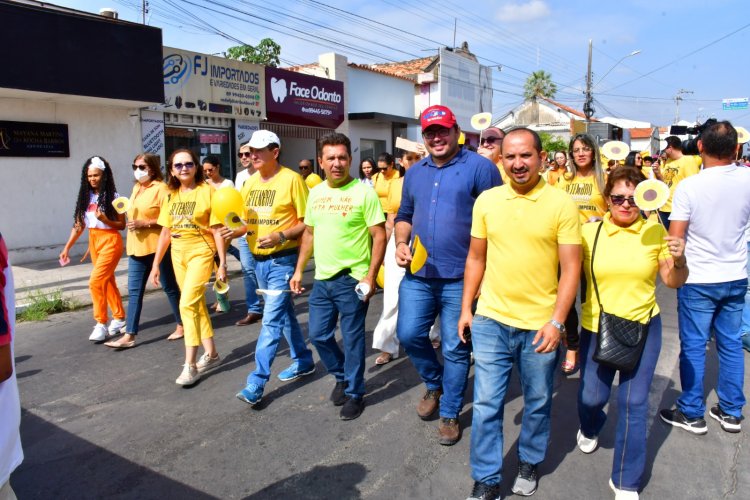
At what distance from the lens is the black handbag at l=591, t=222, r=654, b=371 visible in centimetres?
279

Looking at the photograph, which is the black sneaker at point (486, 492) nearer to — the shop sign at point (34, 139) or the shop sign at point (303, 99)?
the shop sign at point (34, 139)

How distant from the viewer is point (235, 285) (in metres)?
8.47

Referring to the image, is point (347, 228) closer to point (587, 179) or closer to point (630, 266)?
point (630, 266)

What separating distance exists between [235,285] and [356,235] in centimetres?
A: 509

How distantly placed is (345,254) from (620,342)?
178cm

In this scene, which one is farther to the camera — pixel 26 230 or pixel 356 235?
pixel 26 230

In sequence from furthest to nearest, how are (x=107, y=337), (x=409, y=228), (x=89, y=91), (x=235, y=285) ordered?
(x=89, y=91)
(x=235, y=285)
(x=107, y=337)
(x=409, y=228)

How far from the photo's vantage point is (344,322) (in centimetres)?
386

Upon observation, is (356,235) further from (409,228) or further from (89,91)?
(89,91)

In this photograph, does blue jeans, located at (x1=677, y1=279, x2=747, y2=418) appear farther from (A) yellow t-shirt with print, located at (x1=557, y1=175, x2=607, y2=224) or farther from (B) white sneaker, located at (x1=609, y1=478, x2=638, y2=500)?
(A) yellow t-shirt with print, located at (x1=557, y1=175, x2=607, y2=224)

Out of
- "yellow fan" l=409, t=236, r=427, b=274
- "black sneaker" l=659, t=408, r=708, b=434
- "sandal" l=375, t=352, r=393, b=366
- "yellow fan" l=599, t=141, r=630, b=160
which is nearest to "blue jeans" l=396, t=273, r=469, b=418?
"yellow fan" l=409, t=236, r=427, b=274

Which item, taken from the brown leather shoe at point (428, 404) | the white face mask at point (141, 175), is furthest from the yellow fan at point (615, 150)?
the white face mask at point (141, 175)

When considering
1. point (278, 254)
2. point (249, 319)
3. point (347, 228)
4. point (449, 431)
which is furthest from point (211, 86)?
point (449, 431)

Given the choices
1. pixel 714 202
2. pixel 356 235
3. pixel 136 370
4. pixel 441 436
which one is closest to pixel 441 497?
pixel 441 436
